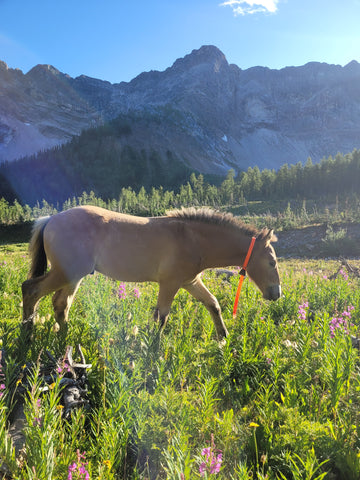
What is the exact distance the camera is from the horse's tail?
5.34 m

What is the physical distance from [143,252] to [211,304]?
5.62ft

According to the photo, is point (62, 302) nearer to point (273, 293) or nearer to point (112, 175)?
point (273, 293)

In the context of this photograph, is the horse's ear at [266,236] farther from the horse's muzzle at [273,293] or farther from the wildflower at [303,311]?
the wildflower at [303,311]

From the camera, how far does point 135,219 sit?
5566 mm

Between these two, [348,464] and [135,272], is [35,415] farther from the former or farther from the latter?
[135,272]

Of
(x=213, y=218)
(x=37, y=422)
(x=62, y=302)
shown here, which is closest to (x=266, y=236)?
(x=213, y=218)

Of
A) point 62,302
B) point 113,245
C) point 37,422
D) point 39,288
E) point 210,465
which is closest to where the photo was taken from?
point 210,465

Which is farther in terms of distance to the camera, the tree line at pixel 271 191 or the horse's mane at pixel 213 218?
the tree line at pixel 271 191

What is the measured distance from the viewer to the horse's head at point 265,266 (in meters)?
5.58

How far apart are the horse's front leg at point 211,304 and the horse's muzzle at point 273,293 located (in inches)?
39.2

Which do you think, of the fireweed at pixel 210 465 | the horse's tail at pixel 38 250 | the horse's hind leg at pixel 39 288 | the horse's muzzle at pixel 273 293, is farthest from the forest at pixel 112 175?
the fireweed at pixel 210 465

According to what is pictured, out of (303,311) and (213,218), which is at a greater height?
(213,218)

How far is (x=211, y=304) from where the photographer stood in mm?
5684

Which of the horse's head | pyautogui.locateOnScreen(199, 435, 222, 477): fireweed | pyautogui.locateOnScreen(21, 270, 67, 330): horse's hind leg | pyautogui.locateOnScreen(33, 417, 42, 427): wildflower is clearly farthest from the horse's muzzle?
pyautogui.locateOnScreen(33, 417, 42, 427): wildflower
